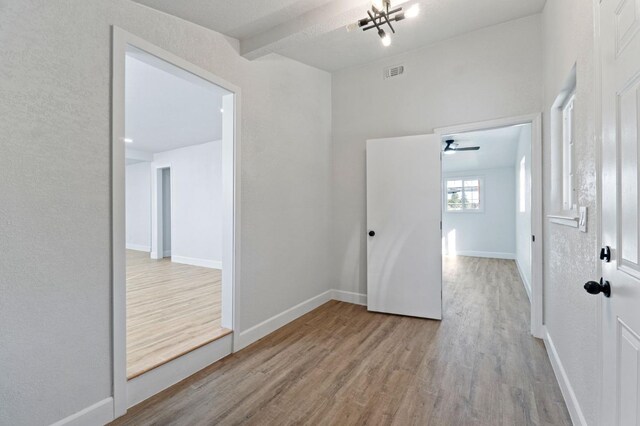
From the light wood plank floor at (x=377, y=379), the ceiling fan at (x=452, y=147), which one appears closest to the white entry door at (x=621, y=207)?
the light wood plank floor at (x=377, y=379)

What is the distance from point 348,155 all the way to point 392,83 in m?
1.00

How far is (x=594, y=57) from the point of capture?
131cm

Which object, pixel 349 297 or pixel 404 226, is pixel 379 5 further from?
pixel 349 297

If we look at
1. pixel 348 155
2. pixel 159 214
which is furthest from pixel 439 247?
pixel 159 214

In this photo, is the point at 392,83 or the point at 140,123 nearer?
the point at 392,83

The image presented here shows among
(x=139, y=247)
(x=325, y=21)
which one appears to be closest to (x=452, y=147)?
(x=325, y=21)

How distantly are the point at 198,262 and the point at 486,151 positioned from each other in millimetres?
6437

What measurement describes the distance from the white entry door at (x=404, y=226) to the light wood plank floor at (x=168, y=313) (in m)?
1.86

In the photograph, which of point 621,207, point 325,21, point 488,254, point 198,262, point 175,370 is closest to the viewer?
point 621,207

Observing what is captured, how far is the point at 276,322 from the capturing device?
297 cm

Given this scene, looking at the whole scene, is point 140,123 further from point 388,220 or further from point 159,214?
point 388,220

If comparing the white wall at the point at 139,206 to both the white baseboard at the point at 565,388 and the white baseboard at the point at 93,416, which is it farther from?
the white baseboard at the point at 565,388

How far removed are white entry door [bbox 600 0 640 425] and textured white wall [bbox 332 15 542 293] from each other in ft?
5.99

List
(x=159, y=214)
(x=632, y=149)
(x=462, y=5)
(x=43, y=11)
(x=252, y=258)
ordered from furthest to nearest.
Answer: (x=159, y=214) < (x=252, y=258) < (x=462, y=5) < (x=43, y=11) < (x=632, y=149)
